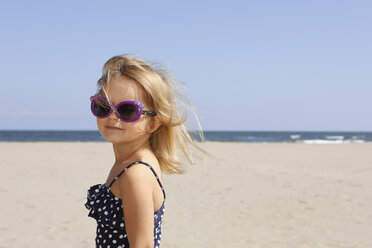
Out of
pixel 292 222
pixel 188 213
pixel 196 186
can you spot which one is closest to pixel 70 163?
pixel 196 186

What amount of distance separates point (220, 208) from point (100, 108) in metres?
5.61

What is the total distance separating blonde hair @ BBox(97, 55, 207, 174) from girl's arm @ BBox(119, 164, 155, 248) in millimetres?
353

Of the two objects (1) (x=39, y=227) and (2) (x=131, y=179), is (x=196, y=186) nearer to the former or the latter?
(1) (x=39, y=227)

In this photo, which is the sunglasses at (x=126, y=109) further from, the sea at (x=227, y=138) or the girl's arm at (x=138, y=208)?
the sea at (x=227, y=138)

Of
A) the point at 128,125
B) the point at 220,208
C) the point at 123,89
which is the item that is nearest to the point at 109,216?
the point at 128,125

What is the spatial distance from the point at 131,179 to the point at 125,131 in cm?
27

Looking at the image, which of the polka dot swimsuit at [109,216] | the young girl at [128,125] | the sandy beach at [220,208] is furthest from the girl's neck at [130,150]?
the sandy beach at [220,208]

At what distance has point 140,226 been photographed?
5.02 feet

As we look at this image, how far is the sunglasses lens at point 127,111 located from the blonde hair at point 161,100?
0.10m

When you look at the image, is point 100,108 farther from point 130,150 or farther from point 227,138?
point 227,138

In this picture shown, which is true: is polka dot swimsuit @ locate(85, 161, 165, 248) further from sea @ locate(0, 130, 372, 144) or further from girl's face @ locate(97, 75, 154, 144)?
sea @ locate(0, 130, 372, 144)

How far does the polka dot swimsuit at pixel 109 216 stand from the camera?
1706mm

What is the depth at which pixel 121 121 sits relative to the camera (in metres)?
1.74

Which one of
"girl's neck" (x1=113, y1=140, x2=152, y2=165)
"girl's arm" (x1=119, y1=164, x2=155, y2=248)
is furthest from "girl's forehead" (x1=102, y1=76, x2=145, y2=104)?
"girl's arm" (x1=119, y1=164, x2=155, y2=248)
